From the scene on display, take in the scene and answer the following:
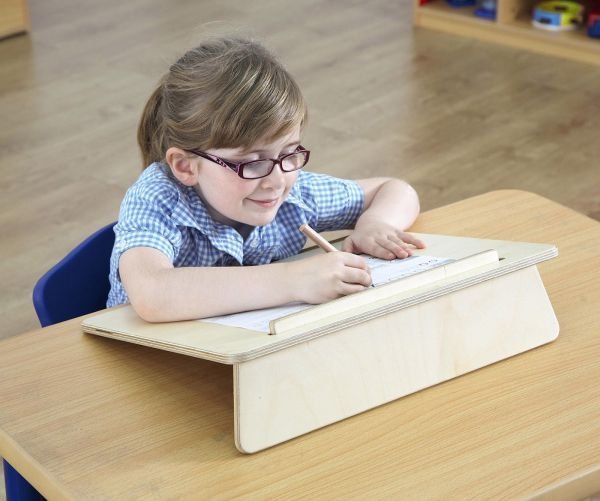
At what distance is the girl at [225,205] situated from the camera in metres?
1.23

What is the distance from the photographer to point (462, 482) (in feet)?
3.27

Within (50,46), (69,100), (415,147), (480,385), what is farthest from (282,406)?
(50,46)

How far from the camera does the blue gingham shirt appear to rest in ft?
4.58

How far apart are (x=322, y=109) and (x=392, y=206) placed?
2363 mm

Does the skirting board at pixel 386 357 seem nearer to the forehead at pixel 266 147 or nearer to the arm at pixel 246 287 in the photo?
the arm at pixel 246 287

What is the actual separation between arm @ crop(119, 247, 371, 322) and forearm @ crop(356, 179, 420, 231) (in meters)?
0.27

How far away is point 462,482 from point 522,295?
283 millimetres

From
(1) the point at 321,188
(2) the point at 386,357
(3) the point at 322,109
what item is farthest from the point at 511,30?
(2) the point at 386,357

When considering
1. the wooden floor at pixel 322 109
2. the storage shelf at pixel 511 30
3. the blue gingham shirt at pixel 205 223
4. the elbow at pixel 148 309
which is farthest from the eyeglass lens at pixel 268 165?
the storage shelf at pixel 511 30

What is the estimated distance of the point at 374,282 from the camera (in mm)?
1210

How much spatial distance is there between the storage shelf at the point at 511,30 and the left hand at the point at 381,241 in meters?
2.94

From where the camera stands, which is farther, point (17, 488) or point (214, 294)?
point (17, 488)

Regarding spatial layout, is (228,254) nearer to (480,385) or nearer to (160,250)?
(160,250)

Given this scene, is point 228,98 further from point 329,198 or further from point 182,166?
point 329,198
